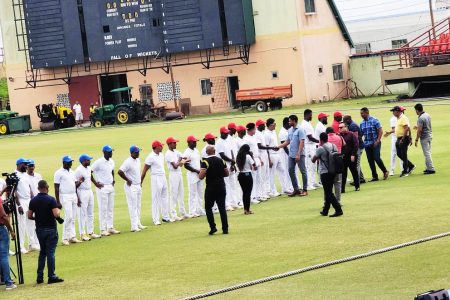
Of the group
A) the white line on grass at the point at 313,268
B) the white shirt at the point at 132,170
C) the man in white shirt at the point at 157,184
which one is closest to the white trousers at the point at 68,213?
the white shirt at the point at 132,170

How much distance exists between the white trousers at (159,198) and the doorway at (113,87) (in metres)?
50.3

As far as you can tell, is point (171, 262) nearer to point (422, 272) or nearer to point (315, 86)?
point (422, 272)

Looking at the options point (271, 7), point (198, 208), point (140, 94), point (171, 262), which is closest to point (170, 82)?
point (140, 94)

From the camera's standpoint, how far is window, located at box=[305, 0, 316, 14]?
7156 cm

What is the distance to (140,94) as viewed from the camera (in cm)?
7500

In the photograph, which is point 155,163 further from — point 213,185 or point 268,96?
point 268,96

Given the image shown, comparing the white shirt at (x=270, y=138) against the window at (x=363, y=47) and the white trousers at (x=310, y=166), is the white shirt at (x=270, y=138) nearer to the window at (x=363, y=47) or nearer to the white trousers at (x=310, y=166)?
the white trousers at (x=310, y=166)

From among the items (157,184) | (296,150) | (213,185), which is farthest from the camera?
(296,150)

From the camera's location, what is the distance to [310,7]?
72000 mm

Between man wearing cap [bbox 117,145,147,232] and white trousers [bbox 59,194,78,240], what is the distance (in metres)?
1.55

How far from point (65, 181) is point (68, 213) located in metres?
0.68

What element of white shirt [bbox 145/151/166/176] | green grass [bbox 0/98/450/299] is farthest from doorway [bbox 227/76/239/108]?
white shirt [bbox 145/151/166/176]

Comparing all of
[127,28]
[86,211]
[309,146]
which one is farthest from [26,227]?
[127,28]

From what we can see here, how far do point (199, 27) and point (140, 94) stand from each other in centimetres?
712
